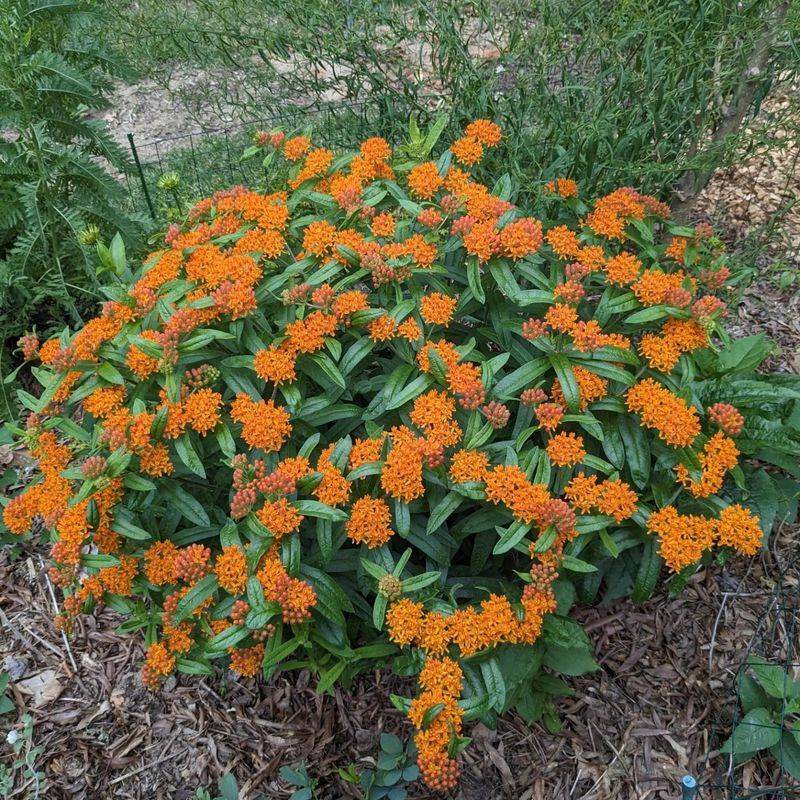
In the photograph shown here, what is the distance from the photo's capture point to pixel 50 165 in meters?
3.67

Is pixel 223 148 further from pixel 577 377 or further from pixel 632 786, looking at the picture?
pixel 632 786

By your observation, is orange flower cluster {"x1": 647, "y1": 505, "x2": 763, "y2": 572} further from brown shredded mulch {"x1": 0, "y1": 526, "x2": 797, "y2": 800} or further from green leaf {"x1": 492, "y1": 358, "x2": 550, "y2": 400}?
brown shredded mulch {"x1": 0, "y1": 526, "x2": 797, "y2": 800}

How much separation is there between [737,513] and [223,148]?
176 inches

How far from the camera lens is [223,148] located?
5.23m

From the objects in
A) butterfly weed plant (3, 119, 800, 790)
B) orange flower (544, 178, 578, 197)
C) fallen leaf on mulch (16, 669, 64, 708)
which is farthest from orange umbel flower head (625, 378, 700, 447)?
fallen leaf on mulch (16, 669, 64, 708)

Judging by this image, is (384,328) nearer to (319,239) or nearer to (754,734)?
(319,239)

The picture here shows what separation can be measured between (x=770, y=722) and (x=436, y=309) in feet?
6.38

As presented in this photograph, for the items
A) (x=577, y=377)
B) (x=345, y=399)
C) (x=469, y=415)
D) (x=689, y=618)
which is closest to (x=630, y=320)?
(x=577, y=377)

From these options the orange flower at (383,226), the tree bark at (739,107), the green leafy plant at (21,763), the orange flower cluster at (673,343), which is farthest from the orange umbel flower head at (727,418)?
the green leafy plant at (21,763)

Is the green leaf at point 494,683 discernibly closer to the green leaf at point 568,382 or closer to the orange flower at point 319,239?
the green leaf at point 568,382

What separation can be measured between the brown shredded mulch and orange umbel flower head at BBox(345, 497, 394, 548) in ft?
3.01

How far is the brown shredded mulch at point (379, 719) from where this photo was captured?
2.63 m

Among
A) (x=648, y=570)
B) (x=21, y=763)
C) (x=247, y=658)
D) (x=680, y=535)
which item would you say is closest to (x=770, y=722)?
(x=648, y=570)

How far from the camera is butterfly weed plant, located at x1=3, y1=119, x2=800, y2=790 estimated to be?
224cm
